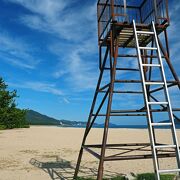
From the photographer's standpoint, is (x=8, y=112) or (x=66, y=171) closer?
(x=66, y=171)

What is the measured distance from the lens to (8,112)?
46.3 m

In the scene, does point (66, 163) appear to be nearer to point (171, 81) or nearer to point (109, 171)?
point (109, 171)

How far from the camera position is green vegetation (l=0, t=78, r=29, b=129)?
44156 millimetres

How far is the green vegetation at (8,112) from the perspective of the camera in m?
44.2

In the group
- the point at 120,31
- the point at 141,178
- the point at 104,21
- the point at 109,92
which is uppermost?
the point at 104,21

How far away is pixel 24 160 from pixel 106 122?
901 centimetres

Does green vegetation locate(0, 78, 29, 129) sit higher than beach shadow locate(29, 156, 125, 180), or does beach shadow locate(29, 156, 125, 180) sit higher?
green vegetation locate(0, 78, 29, 129)

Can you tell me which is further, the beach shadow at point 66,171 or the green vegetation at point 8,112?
the green vegetation at point 8,112

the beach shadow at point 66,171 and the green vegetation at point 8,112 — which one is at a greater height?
the green vegetation at point 8,112

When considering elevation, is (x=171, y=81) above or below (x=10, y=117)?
below

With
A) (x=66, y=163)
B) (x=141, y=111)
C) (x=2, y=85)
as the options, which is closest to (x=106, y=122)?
(x=141, y=111)

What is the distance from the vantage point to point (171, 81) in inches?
269

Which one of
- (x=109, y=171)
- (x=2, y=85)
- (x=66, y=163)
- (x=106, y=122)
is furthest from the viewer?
(x=2, y=85)

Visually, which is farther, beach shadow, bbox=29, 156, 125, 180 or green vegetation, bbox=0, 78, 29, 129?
green vegetation, bbox=0, 78, 29, 129
